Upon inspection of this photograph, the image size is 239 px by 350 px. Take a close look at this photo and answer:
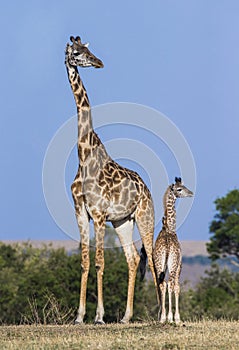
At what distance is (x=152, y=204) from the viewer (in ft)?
47.9

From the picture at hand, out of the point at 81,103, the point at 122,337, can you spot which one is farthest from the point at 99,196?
the point at 122,337

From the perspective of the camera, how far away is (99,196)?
1323 cm

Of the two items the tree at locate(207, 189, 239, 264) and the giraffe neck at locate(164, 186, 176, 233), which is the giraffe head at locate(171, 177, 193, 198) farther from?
the tree at locate(207, 189, 239, 264)

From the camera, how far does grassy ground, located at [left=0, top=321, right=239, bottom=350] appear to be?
8.97 metres

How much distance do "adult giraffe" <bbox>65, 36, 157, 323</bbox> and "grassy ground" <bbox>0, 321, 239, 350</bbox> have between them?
171 centimetres

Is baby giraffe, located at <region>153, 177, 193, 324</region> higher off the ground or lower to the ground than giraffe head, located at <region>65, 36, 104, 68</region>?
lower

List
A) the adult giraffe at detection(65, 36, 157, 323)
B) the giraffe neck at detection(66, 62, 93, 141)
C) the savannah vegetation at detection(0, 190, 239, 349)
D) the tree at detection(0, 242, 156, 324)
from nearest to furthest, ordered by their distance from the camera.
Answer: the savannah vegetation at detection(0, 190, 239, 349) < the adult giraffe at detection(65, 36, 157, 323) < the giraffe neck at detection(66, 62, 93, 141) < the tree at detection(0, 242, 156, 324)

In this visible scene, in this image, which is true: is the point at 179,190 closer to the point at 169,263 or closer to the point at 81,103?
the point at 169,263

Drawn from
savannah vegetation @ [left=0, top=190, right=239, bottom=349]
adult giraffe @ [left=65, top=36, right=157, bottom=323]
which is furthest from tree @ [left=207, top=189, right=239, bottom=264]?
adult giraffe @ [left=65, top=36, right=157, bottom=323]

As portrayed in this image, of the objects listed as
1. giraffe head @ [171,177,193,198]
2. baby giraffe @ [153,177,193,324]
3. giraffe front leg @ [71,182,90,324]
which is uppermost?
giraffe head @ [171,177,193,198]

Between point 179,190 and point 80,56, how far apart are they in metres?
2.78

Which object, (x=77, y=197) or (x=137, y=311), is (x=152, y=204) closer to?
(x=77, y=197)

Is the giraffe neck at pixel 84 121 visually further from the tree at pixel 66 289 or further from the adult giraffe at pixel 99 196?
the tree at pixel 66 289

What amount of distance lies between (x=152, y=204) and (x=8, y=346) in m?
5.94
